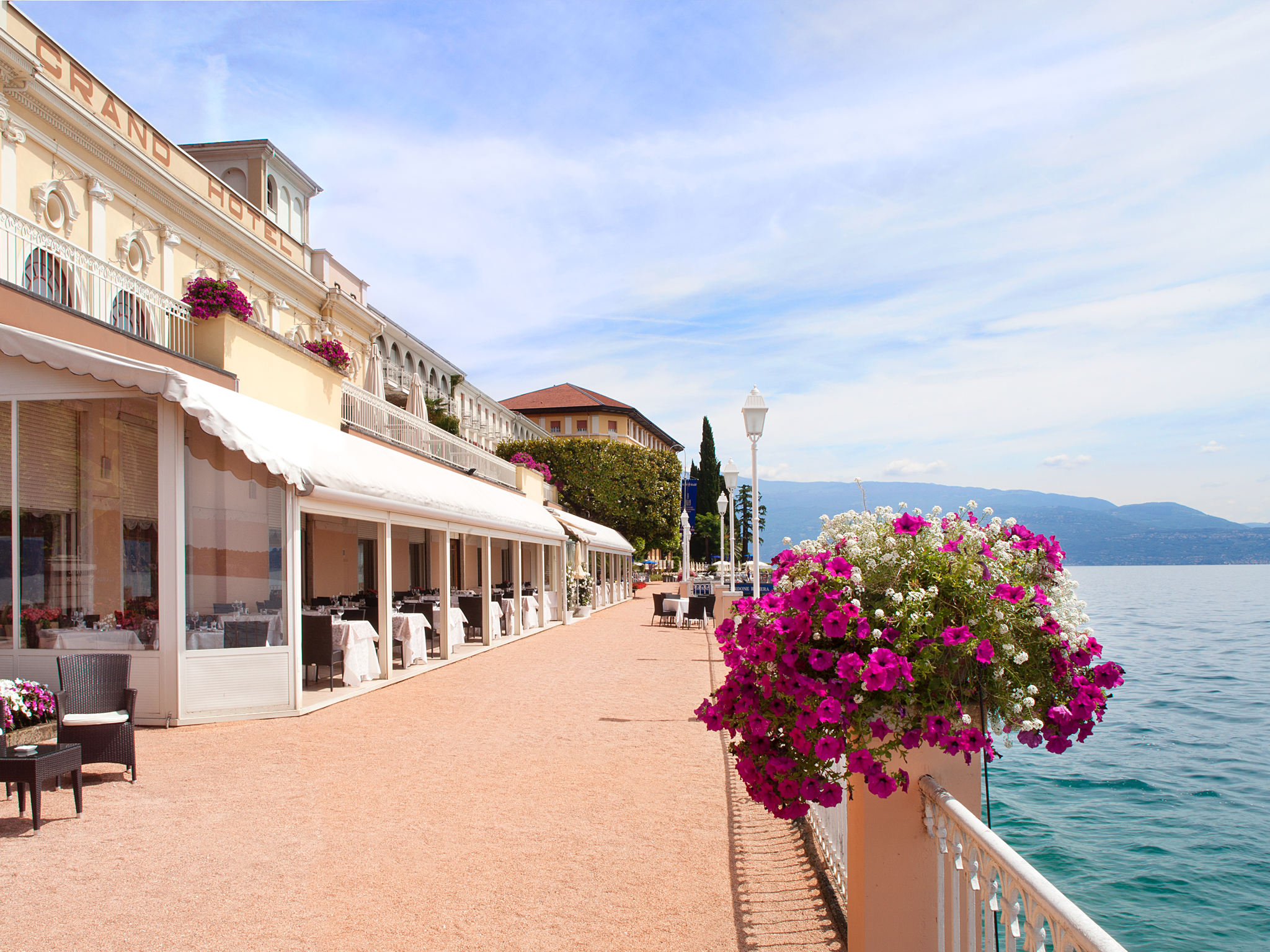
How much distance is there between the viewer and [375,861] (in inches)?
183

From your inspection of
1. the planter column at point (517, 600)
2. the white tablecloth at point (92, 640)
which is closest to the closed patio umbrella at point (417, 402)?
the planter column at point (517, 600)

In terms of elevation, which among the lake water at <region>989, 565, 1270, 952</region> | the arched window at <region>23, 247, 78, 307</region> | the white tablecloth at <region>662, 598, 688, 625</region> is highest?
the arched window at <region>23, 247, 78, 307</region>

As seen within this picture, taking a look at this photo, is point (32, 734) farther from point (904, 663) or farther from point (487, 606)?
point (487, 606)

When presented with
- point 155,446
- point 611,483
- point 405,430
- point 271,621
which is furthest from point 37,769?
point 611,483

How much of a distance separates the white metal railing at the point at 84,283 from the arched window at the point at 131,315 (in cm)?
2

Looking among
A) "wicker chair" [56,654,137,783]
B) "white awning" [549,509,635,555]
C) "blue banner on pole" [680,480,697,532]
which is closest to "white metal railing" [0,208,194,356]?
"wicker chair" [56,654,137,783]

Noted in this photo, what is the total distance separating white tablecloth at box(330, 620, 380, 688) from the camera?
1088 centimetres

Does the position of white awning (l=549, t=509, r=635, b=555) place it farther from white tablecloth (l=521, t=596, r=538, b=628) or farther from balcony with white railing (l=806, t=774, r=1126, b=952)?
balcony with white railing (l=806, t=774, r=1126, b=952)

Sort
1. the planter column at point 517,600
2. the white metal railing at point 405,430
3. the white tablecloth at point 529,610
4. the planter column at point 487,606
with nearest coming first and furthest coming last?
the white metal railing at point 405,430 → the planter column at point 487,606 → the planter column at point 517,600 → the white tablecloth at point 529,610

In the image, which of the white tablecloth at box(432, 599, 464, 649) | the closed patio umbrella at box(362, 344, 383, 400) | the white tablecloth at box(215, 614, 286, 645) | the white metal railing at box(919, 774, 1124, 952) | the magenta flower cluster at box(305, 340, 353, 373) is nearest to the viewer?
the white metal railing at box(919, 774, 1124, 952)

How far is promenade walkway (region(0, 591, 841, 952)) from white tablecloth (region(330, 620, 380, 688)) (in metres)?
2.29

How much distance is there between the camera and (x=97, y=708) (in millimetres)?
6352

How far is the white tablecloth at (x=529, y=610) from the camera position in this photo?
787 inches

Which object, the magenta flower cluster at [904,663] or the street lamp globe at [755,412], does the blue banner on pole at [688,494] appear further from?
the magenta flower cluster at [904,663]
